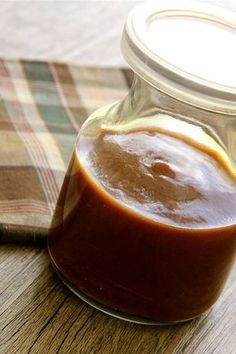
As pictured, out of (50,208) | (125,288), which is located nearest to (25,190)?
(50,208)

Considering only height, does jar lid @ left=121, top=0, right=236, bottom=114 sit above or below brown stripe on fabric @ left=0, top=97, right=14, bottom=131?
above

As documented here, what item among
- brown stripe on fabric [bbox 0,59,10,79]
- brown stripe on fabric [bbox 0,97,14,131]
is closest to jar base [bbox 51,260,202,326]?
brown stripe on fabric [bbox 0,97,14,131]

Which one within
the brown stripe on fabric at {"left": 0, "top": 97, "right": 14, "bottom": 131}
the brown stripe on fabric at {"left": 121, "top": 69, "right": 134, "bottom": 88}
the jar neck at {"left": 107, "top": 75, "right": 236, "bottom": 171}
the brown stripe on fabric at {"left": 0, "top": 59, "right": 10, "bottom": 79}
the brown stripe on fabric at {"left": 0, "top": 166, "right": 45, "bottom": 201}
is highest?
the jar neck at {"left": 107, "top": 75, "right": 236, "bottom": 171}

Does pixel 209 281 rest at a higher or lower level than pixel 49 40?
higher

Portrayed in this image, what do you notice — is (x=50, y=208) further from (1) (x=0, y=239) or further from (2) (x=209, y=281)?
(2) (x=209, y=281)

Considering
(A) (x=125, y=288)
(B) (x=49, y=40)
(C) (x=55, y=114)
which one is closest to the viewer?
(A) (x=125, y=288)

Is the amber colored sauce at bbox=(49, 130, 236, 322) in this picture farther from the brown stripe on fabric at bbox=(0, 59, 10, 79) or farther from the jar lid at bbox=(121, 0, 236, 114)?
the brown stripe on fabric at bbox=(0, 59, 10, 79)

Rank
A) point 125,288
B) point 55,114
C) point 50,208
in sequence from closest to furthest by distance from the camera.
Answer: point 125,288 < point 50,208 < point 55,114
